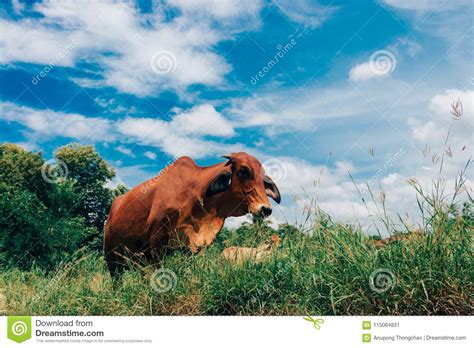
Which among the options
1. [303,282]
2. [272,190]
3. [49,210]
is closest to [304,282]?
[303,282]

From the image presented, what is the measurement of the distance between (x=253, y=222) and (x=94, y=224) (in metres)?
8.57

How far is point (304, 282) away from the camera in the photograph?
213 inches

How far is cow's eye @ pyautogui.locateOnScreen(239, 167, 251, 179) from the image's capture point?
706cm

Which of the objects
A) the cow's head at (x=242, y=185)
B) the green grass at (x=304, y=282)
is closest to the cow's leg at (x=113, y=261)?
the green grass at (x=304, y=282)

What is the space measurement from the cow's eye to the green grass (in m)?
0.80

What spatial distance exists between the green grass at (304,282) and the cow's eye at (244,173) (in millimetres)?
798

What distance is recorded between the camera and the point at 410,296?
196 inches

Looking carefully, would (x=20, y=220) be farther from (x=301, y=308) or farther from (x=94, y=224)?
(x=301, y=308)

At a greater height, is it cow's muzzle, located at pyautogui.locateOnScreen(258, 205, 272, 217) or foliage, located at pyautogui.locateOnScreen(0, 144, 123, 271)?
foliage, located at pyautogui.locateOnScreen(0, 144, 123, 271)

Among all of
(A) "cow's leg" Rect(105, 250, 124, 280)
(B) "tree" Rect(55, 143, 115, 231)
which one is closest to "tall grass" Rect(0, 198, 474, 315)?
(A) "cow's leg" Rect(105, 250, 124, 280)
